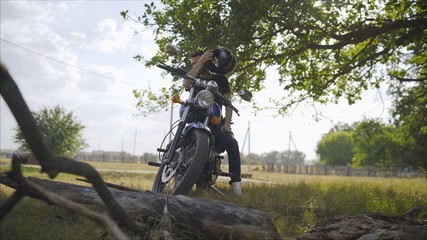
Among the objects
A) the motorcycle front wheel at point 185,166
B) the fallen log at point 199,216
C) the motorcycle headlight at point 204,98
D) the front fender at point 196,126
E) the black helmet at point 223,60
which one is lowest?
the fallen log at point 199,216

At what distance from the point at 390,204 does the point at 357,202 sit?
24.0 inches

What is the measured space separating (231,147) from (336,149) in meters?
103

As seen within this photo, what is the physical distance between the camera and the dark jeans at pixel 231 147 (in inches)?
192

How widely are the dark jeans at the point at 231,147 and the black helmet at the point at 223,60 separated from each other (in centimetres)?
94

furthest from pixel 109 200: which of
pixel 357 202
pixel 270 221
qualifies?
pixel 357 202

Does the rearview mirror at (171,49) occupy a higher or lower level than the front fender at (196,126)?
higher

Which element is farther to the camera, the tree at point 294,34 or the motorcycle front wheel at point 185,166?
the tree at point 294,34

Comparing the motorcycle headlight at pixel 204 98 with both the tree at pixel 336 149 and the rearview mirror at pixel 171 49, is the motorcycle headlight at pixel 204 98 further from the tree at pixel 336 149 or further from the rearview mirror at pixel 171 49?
the tree at pixel 336 149

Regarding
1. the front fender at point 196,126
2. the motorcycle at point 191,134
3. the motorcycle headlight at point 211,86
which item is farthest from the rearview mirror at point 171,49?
the front fender at point 196,126

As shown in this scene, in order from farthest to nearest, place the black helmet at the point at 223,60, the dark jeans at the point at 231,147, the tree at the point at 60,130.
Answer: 1. the tree at the point at 60,130
2. the dark jeans at the point at 231,147
3. the black helmet at the point at 223,60

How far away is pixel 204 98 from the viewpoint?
4.14 metres

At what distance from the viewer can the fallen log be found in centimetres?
233

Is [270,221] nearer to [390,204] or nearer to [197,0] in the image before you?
[390,204]

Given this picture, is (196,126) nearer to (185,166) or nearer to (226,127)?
(185,166)
